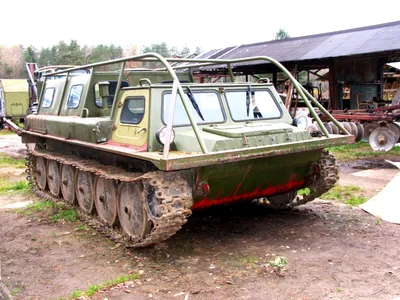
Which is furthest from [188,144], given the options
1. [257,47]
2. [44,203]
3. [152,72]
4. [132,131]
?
[257,47]

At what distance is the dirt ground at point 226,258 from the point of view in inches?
196

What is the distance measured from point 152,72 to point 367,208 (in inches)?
169

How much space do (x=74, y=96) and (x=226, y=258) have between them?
4.47 metres

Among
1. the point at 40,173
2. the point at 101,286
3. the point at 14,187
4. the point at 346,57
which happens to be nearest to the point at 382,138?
the point at 346,57

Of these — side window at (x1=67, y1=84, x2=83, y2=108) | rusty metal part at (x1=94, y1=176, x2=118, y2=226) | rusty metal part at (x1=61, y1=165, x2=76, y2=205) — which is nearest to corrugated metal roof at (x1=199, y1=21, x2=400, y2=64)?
side window at (x1=67, y1=84, x2=83, y2=108)

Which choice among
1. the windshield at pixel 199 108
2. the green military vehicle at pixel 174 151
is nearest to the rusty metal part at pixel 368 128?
the green military vehicle at pixel 174 151

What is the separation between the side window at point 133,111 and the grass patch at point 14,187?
15.8 feet

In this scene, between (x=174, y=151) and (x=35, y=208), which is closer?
(x=174, y=151)

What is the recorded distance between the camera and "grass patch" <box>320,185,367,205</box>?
28.4 feet

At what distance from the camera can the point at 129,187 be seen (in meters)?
6.60

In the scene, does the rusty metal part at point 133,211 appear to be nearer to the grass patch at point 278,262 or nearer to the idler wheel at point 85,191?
the idler wheel at point 85,191

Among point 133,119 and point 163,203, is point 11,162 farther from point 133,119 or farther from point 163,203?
point 163,203

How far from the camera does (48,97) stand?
10.1 m

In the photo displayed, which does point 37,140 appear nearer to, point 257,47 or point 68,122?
point 68,122
